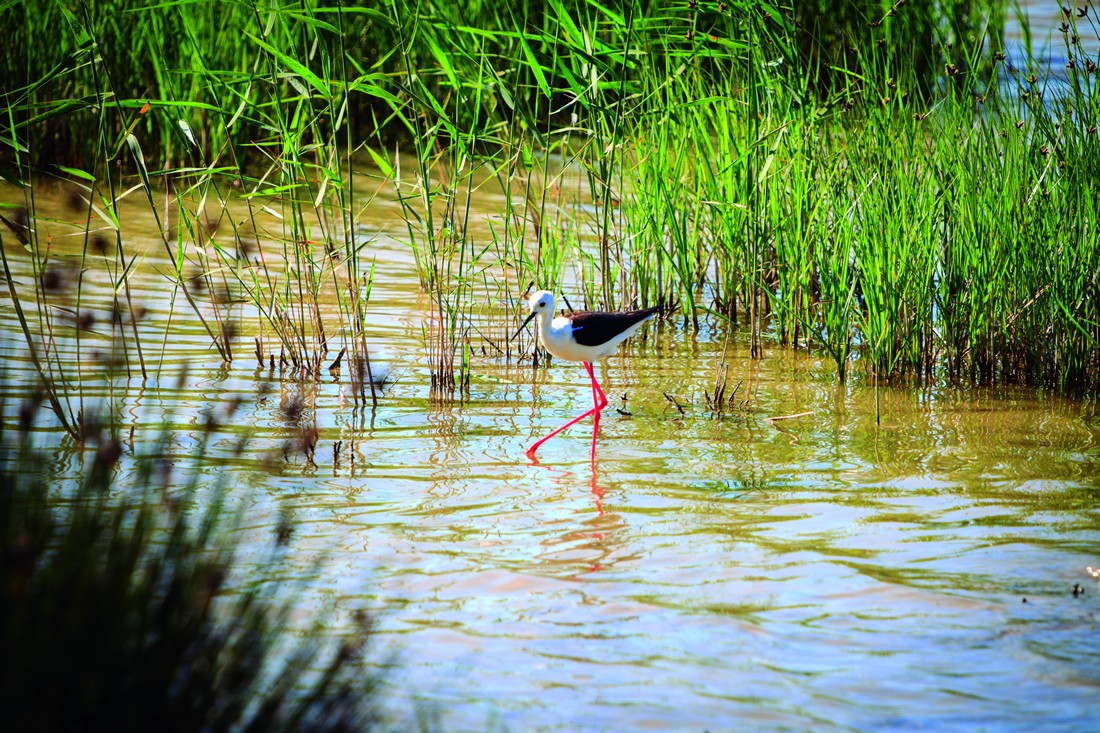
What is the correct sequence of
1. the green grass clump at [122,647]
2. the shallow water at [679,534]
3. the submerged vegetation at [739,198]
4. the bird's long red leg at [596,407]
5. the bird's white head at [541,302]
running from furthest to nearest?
the bird's white head at [541,302], the submerged vegetation at [739,198], the bird's long red leg at [596,407], the shallow water at [679,534], the green grass clump at [122,647]

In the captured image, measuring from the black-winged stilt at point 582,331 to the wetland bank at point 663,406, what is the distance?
313mm

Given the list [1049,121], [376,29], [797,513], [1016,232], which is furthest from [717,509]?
[376,29]

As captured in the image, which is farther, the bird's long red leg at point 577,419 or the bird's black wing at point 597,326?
the bird's black wing at point 597,326

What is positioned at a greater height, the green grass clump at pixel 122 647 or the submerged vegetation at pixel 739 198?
the submerged vegetation at pixel 739 198

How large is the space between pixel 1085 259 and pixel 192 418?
424 cm

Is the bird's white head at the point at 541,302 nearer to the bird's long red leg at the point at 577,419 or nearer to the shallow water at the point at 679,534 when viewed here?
the bird's long red leg at the point at 577,419

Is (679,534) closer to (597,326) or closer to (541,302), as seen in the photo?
(597,326)

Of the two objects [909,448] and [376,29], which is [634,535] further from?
[376,29]

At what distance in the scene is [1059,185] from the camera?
241 inches

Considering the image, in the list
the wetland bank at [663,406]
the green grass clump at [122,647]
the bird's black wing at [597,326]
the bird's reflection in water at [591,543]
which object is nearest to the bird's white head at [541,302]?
the bird's black wing at [597,326]

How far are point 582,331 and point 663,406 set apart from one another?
2.35 feet

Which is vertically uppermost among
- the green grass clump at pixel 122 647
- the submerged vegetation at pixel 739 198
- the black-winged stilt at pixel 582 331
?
the submerged vegetation at pixel 739 198

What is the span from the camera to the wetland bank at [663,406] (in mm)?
3547

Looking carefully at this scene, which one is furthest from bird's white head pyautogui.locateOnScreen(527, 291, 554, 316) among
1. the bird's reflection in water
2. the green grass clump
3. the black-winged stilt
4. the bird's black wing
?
the green grass clump
